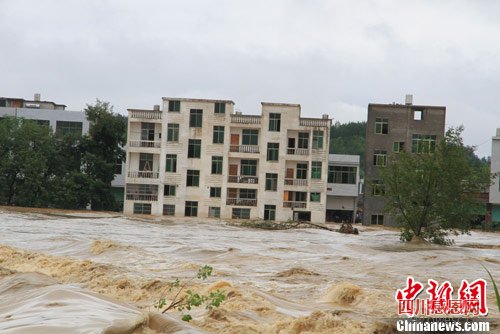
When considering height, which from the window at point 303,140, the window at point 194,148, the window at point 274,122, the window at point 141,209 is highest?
the window at point 274,122

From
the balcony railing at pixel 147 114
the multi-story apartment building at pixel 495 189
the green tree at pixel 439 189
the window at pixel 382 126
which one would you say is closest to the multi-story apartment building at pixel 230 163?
the balcony railing at pixel 147 114

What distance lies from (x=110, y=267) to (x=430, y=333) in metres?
9.77

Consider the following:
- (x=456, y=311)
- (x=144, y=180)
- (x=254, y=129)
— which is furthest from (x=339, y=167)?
(x=456, y=311)

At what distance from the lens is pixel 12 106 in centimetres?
7144

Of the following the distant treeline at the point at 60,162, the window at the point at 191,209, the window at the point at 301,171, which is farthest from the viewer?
the window at the point at 301,171

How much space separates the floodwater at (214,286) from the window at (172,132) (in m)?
33.8

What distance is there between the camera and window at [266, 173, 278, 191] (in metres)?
60.5

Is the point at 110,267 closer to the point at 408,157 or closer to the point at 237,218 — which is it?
the point at 408,157

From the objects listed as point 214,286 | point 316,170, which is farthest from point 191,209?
point 214,286

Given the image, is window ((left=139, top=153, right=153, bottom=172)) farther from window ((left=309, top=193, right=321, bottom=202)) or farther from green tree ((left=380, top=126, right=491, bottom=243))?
green tree ((left=380, top=126, right=491, bottom=243))

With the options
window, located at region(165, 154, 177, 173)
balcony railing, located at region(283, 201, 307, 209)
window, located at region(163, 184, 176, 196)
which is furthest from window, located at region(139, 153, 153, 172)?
balcony railing, located at region(283, 201, 307, 209)

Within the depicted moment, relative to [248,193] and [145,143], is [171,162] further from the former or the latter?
[248,193]

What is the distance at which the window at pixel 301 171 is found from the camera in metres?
61.0

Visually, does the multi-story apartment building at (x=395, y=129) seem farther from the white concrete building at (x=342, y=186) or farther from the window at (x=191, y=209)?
the window at (x=191, y=209)
